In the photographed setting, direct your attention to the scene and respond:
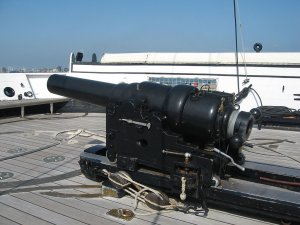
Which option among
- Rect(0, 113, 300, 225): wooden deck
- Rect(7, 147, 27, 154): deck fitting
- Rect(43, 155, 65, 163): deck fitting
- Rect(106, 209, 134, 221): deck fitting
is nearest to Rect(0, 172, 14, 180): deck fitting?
Rect(0, 113, 300, 225): wooden deck

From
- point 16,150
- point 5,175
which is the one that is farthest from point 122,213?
point 16,150

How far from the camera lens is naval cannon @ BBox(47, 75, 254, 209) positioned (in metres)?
3.17

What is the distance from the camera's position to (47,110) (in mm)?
9828

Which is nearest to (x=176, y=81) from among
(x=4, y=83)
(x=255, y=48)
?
(x=255, y=48)

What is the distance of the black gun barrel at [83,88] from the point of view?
12.7ft

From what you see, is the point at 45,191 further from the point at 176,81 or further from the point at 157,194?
the point at 176,81

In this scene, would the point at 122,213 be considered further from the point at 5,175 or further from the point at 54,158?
the point at 54,158

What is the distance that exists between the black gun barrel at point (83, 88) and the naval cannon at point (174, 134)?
0.09 meters

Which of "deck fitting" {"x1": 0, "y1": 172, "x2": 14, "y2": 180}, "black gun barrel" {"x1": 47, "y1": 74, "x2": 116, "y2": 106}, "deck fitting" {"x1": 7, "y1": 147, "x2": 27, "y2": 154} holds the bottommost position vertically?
"deck fitting" {"x1": 0, "y1": 172, "x2": 14, "y2": 180}

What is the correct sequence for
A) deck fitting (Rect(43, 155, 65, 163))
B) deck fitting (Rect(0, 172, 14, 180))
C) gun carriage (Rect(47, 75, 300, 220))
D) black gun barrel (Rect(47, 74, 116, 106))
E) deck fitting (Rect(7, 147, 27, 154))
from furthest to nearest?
deck fitting (Rect(7, 147, 27, 154)) < deck fitting (Rect(43, 155, 65, 163)) < deck fitting (Rect(0, 172, 14, 180)) < black gun barrel (Rect(47, 74, 116, 106)) < gun carriage (Rect(47, 75, 300, 220))

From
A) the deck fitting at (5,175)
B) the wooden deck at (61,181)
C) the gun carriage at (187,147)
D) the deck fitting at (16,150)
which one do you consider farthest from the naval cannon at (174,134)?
the deck fitting at (16,150)

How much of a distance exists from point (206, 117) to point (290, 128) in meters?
4.98

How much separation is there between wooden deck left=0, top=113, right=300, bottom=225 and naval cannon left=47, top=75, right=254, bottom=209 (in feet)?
0.94

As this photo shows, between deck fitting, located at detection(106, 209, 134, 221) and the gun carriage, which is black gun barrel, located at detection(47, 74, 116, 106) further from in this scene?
deck fitting, located at detection(106, 209, 134, 221)
